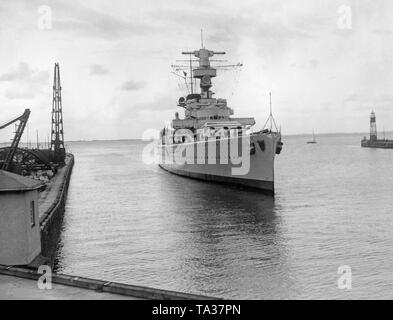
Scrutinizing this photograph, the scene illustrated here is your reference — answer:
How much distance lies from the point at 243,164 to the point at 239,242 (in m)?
21.6

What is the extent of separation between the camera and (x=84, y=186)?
53125 millimetres

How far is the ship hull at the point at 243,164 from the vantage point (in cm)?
3844

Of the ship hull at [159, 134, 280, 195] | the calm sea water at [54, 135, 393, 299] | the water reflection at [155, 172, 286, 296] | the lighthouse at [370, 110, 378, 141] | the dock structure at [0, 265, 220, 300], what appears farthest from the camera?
the lighthouse at [370, 110, 378, 141]

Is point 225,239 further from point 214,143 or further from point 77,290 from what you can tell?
point 214,143

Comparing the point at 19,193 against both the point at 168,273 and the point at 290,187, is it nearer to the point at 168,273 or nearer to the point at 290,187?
the point at 168,273

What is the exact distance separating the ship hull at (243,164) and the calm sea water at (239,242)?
168 cm

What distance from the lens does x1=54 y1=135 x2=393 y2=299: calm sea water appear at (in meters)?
15.8

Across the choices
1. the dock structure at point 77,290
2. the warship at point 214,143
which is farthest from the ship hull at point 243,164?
the dock structure at point 77,290

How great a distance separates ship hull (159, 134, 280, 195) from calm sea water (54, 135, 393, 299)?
1.68 m

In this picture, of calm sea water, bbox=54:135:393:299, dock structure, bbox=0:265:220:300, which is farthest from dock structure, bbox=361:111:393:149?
dock structure, bbox=0:265:220:300

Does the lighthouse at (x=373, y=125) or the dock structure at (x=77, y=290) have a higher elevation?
the lighthouse at (x=373, y=125)

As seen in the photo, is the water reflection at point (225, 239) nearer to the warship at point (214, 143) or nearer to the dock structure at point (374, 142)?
the warship at point (214, 143)

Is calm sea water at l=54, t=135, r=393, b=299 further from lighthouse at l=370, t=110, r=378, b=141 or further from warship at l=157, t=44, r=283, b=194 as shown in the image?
lighthouse at l=370, t=110, r=378, b=141
